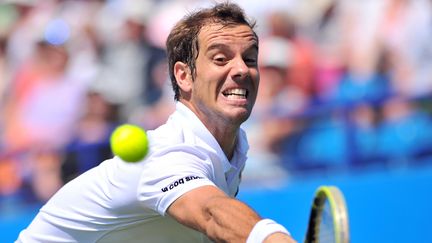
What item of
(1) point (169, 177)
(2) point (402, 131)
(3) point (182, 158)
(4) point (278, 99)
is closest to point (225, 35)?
(3) point (182, 158)

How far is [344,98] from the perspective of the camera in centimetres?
804

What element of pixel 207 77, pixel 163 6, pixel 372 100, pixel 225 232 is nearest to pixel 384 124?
pixel 372 100

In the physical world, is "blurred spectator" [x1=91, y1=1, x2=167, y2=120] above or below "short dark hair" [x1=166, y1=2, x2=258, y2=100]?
above

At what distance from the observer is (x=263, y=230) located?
→ 2.91m

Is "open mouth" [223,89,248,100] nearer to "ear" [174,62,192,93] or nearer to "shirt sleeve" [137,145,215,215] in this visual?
"ear" [174,62,192,93]

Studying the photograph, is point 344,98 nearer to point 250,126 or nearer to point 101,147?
point 250,126

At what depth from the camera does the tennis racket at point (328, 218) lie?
408cm

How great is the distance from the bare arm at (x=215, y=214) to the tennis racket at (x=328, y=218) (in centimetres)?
93

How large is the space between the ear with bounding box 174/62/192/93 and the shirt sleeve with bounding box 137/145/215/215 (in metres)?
0.51

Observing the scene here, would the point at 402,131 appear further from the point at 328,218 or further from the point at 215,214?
the point at 215,214

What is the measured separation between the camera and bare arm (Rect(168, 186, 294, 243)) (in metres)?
3.06

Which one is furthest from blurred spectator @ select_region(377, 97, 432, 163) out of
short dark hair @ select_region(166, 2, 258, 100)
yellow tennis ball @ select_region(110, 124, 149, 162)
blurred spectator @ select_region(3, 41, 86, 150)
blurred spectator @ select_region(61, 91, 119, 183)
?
yellow tennis ball @ select_region(110, 124, 149, 162)

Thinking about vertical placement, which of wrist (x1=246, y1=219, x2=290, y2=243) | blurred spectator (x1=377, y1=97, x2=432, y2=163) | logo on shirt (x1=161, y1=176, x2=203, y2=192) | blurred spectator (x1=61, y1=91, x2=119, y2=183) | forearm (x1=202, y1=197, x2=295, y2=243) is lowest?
wrist (x1=246, y1=219, x2=290, y2=243)

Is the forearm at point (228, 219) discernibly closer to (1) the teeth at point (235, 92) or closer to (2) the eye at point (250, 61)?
(1) the teeth at point (235, 92)
